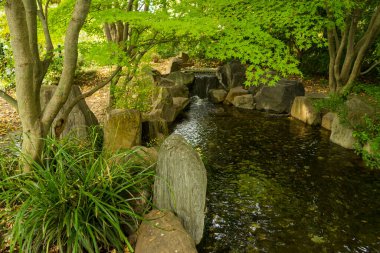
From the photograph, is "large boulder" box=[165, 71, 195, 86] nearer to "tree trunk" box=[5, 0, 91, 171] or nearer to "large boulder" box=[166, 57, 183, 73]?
"large boulder" box=[166, 57, 183, 73]

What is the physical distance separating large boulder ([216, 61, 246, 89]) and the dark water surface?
5.33 m

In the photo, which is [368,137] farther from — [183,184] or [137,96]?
[137,96]

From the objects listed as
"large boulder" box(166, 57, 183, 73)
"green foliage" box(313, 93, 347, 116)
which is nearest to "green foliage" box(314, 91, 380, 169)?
"green foliage" box(313, 93, 347, 116)

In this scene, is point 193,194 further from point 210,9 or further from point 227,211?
point 210,9

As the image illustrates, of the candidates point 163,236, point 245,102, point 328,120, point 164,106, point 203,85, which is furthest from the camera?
point 203,85

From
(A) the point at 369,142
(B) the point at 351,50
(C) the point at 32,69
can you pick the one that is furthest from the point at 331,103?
(C) the point at 32,69

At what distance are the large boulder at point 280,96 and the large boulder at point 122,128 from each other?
6691 mm

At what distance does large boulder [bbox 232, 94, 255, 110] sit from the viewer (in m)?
12.3

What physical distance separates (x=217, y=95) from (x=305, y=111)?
438cm

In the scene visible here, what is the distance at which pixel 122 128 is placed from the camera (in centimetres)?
635

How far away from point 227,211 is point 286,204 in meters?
1.09

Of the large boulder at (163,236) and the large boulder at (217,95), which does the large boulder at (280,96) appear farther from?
the large boulder at (163,236)

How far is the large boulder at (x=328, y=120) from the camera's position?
30.9 ft

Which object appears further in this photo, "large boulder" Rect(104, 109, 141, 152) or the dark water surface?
"large boulder" Rect(104, 109, 141, 152)
